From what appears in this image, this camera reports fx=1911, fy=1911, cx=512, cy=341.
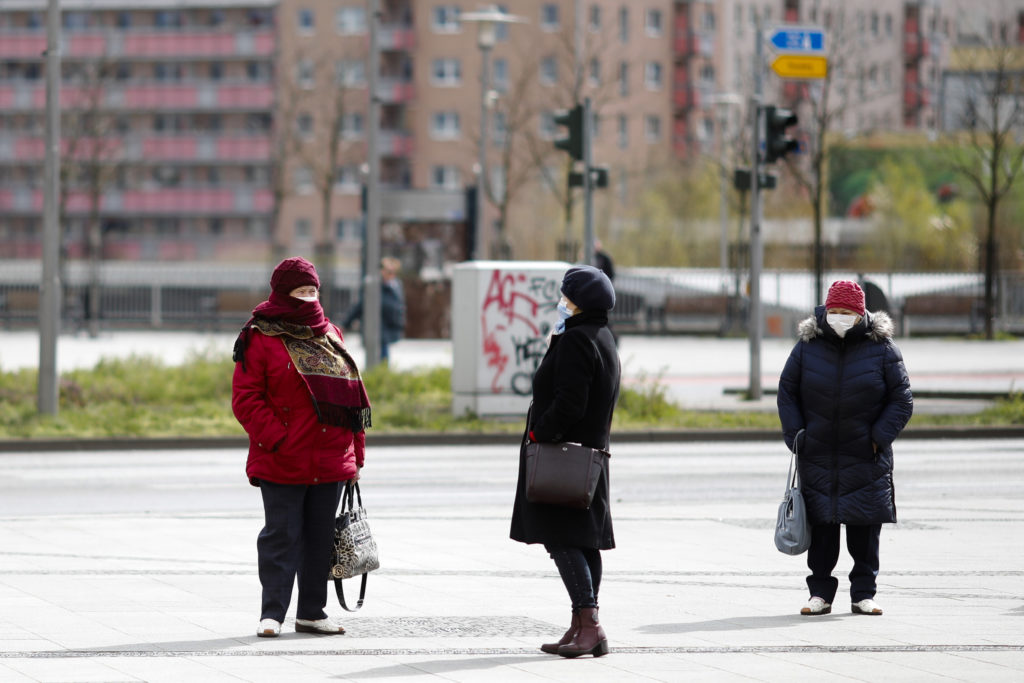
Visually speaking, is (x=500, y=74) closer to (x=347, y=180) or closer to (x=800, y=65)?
(x=347, y=180)

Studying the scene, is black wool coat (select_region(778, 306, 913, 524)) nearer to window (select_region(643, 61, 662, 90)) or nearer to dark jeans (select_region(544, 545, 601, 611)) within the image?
dark jeans (select_region(544, 545, 601, 611))

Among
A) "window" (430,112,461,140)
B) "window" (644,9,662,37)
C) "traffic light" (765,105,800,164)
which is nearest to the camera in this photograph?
"traffic light" (765,105,800,164)

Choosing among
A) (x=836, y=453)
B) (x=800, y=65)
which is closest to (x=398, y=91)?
(x=800, y=65)

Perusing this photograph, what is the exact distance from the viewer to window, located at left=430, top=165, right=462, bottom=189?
102 metres

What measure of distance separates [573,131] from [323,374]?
1358 cm

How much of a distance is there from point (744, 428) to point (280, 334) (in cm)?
1257

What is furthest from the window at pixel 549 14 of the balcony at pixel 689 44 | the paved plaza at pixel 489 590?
the paved plaza at pixel 489 590

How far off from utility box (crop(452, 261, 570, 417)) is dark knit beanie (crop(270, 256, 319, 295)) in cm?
1166

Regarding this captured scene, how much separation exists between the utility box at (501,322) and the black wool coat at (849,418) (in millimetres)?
10895

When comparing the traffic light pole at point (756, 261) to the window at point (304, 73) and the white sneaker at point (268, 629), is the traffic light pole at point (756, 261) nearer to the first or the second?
the white sneaker at point (268, 629)

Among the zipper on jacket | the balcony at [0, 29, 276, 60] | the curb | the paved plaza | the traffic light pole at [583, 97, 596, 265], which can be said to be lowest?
the curb

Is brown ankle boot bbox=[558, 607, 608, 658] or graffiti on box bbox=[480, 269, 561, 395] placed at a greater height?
graffiti on box bbox=[480, 269, 561, 395]

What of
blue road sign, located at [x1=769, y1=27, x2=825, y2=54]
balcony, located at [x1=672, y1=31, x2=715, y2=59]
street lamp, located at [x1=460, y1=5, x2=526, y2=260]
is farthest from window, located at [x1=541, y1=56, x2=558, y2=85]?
blue road sign, located at [x1=769, y1=27, x2=825, y2=54]

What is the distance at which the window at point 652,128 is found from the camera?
348ft
